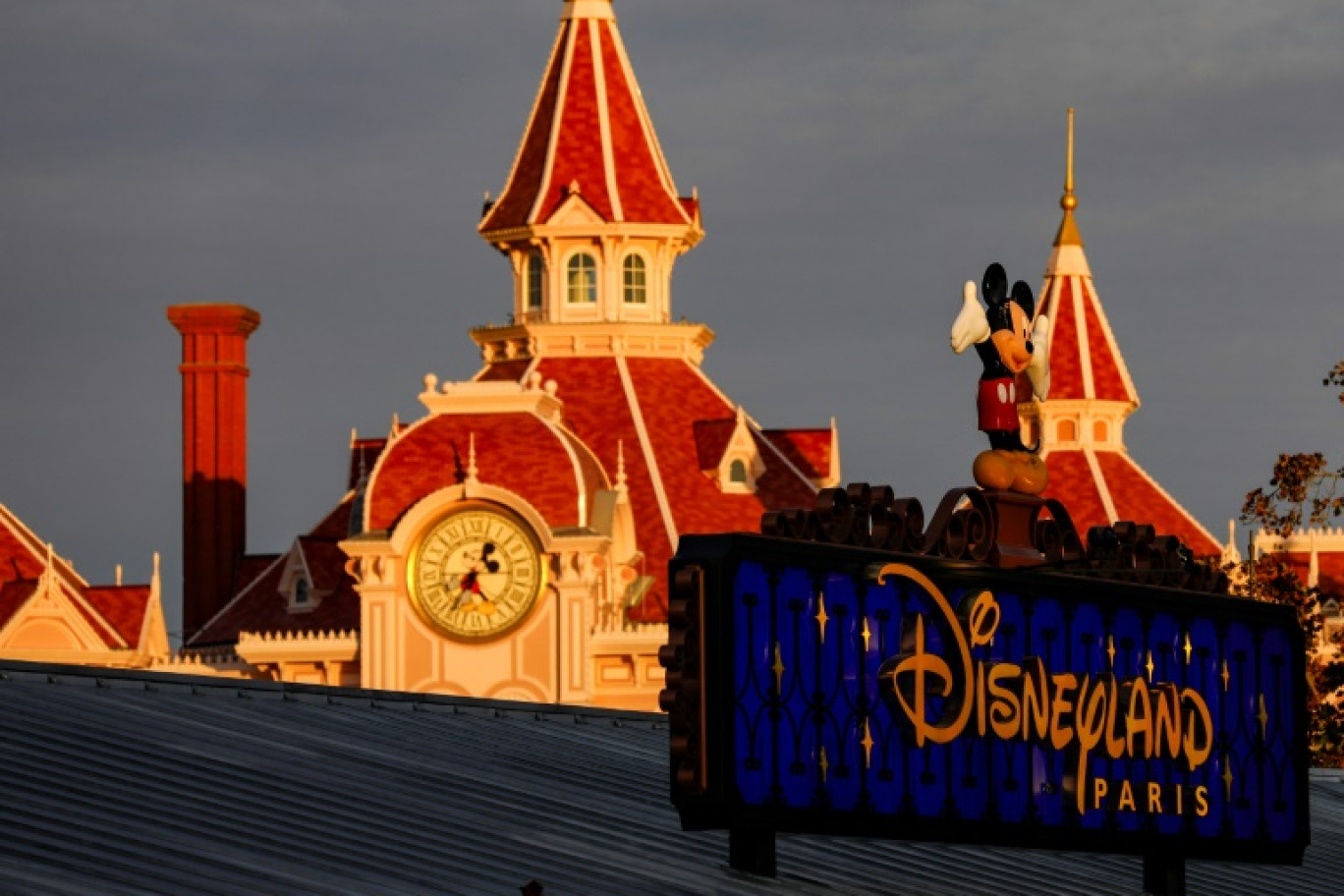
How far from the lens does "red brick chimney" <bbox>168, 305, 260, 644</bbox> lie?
11300cm

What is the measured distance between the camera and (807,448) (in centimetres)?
11356

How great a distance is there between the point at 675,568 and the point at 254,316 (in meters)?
87.4

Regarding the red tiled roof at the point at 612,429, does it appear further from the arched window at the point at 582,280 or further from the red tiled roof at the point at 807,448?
the red tiled roof at the point at 807,448

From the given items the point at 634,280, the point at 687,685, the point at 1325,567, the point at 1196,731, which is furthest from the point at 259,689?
the point at 634,280

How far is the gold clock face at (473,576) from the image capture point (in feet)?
322

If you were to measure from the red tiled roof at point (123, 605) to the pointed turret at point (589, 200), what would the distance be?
48.6 ft

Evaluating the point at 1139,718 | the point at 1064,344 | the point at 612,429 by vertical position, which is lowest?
the point at 1139,718

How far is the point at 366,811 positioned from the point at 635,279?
283 ft

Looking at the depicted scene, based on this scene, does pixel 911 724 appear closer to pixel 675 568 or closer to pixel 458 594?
pixel 675 568

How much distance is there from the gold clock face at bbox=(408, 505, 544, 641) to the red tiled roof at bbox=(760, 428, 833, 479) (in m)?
15.4

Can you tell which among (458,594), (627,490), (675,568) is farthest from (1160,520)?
(675,568)

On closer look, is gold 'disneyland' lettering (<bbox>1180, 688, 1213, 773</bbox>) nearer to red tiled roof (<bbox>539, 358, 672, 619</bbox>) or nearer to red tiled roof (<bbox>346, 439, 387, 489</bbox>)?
red tiled roof (<bbox>539, 358, 672, 619</bbox>)

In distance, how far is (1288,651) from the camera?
35.4 metres

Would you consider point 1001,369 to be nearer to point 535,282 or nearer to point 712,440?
point 712,440
